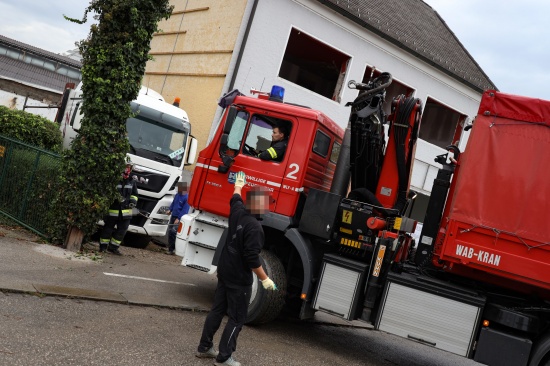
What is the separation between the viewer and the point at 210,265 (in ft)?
25.8

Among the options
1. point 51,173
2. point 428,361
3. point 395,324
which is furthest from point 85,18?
point 428,361

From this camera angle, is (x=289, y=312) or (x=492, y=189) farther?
(x=289, y=312)

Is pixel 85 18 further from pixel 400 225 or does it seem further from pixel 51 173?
pixel 400 225

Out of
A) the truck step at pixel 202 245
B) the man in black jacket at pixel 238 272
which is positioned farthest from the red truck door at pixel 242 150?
the man in black jacket at pixel 238 272

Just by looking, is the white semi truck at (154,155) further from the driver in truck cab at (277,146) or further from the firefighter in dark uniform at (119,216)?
the driver in truck cab at (277,146)

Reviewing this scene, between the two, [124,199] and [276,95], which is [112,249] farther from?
[276,95]

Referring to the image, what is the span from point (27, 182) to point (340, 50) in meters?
10.6

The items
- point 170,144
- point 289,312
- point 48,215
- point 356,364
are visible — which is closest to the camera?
point 356,364

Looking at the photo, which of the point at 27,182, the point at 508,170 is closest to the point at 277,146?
the point at 508,170

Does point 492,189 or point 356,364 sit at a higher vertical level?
point 492,189

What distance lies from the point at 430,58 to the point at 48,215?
14.7 m

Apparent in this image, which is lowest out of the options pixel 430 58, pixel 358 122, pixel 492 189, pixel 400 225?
pixel 400 225

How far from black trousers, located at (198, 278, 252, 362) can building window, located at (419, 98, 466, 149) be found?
17.4 metres

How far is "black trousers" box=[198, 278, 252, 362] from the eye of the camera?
17.7ft
